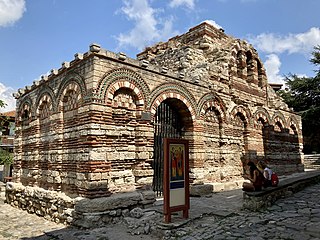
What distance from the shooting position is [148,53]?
14.1 m

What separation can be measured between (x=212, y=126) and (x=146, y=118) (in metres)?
3.39

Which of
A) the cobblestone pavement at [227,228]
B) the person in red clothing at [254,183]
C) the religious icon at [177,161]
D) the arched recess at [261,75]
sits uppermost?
the arched recess at [261,75]

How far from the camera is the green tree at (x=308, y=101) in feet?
71.1

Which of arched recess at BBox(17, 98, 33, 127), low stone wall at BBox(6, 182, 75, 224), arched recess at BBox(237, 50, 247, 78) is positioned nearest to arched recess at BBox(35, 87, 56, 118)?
arched recess at BBox(17, 98, 33, 127)

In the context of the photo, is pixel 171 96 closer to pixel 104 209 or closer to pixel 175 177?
pixel 175 177

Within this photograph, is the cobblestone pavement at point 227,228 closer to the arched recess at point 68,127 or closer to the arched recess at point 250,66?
the arched recess at point 68,127

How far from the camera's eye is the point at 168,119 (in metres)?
8.95

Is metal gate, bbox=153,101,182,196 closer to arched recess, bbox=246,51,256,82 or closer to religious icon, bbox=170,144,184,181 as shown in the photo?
religious icon, bbox=170,144,184,181

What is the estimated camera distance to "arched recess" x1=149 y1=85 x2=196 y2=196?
8328 millimetres

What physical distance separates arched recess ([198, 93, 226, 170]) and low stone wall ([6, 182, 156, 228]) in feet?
10.5

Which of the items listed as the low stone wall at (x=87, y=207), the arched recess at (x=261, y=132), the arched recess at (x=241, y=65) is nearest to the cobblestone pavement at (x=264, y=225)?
the low stone wall at (x=87, y=207)

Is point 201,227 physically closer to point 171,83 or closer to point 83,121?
point 83,121

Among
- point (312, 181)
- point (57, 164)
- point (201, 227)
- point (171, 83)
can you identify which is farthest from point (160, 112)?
point (312, 181)

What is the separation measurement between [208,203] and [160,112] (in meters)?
3.12
